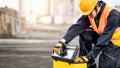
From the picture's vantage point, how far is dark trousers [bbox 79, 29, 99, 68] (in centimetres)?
599

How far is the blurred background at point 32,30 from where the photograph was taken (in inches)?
370

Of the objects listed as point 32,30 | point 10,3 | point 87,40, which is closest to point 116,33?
point 87,40

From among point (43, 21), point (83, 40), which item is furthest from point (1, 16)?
point (83, 40)

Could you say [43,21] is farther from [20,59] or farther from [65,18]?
[20,59]

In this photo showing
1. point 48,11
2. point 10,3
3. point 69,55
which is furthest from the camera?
point 48,11

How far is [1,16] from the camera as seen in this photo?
14883 millimetres

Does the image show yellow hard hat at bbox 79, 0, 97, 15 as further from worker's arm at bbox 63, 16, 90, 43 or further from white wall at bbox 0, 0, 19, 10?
white wall at bbox 0, 0, 19, 10

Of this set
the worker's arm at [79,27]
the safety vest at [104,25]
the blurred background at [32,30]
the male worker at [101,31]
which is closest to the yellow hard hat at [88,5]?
the male worker at [101,31]

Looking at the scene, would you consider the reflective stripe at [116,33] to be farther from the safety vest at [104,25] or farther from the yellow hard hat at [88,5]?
the yellow hard hat at [88,5]

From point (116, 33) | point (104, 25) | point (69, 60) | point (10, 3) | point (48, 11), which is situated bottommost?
point (48, 11)

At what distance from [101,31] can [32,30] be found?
12.7m

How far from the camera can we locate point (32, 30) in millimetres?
18250

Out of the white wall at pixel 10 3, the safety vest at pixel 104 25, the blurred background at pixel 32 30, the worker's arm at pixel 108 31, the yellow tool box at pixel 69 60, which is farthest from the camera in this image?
the white wall at pixel 10 3

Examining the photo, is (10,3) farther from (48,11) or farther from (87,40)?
(87,40)
